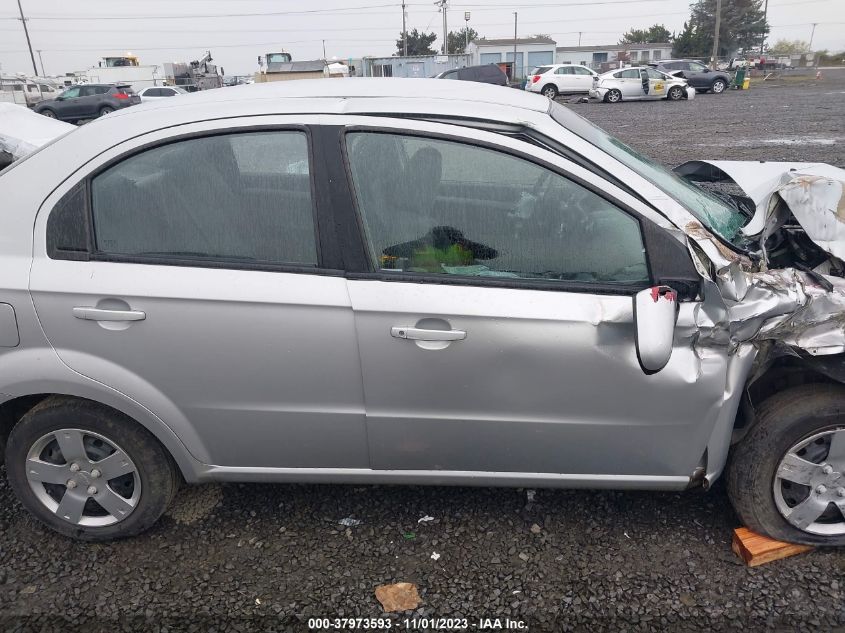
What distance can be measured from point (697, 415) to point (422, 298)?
108 centimetres

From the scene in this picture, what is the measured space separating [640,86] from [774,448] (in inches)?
1189

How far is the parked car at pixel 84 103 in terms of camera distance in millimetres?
26734

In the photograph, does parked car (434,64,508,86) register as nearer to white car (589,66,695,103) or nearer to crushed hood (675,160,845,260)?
white car (589,66,695,103)

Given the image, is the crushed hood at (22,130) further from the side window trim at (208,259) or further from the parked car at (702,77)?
the parked car at (702,77)

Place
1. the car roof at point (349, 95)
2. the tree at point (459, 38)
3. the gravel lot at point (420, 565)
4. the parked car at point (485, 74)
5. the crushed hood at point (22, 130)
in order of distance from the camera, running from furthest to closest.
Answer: the tree at point (459, 38) < the parked car at point (485, 74) < the crushed hood at point (22, 130) < the car roof at point (349, 95) < the gravel lot at point (420, 565)

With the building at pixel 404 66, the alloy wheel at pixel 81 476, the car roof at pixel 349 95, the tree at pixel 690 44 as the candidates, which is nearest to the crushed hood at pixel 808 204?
the car roof at pixel 349 95

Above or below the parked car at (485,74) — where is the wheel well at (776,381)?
below

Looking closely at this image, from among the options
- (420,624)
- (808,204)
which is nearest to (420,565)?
(420,624)

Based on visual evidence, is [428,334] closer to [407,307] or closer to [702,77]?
[407,307]

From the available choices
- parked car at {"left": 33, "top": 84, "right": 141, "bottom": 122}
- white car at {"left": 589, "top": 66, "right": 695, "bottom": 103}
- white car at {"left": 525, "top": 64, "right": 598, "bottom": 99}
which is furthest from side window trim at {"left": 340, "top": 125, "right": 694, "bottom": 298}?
white car at {"left": 525, "top": 64, "right": 598, "bottom": 99}

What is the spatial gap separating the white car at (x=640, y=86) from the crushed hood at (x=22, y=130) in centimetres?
2617

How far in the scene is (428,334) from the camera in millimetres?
2299

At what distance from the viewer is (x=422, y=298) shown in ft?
7.54

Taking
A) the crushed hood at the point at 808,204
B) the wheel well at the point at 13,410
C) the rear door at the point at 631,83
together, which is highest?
the crushed hood at the point at 808,204
